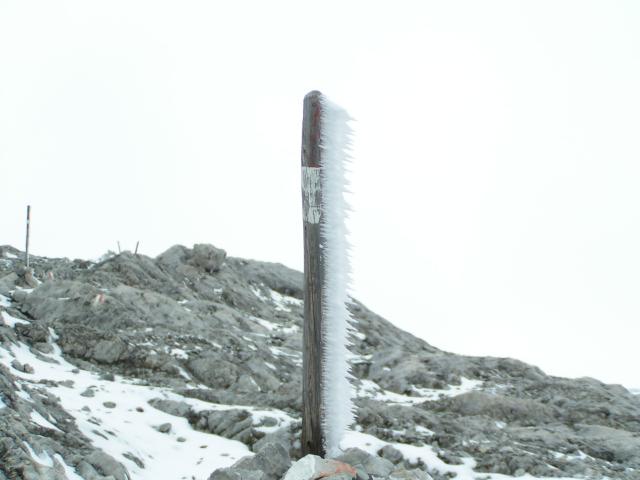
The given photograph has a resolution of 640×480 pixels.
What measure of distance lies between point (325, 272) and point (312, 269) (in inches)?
5.8

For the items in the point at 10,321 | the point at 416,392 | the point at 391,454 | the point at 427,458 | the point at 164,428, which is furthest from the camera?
the point at 416,392

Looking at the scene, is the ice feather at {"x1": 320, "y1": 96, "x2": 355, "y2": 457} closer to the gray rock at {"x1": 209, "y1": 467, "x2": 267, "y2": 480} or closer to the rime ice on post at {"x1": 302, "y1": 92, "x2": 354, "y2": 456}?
the rime ice on post at {"x1": 302, "y1": 92, "x2": 354, "y2": 456}

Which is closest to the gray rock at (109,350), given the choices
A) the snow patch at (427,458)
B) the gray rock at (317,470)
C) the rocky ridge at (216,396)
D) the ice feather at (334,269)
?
the rocky ridge at (216,396)

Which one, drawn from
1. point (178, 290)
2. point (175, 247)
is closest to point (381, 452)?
point (178, 290)

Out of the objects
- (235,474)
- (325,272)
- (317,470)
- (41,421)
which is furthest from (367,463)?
(41,421)

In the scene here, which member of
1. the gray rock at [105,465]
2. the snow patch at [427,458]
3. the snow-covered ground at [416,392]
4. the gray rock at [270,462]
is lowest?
the snow-covered ground at [416,392]

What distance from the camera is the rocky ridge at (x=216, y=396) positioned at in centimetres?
738

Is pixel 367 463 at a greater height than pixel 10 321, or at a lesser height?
greater

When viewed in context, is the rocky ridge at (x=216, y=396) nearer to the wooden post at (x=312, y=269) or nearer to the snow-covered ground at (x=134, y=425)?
the snow-covered ground at (x=134, y=425)

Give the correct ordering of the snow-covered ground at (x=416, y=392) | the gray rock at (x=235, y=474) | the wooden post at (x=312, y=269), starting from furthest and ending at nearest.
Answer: the snow-covered ground at (x=416, y=392) → the wooden post at (x=312, y=269) → the gray rock at (x=235, y=474)

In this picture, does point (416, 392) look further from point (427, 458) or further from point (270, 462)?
point (270, 462)

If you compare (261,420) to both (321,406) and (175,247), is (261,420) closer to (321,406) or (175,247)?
(321,406)

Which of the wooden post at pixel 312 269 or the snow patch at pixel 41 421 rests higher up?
the wooden post at pixel 312 269

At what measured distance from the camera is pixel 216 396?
12859mm
